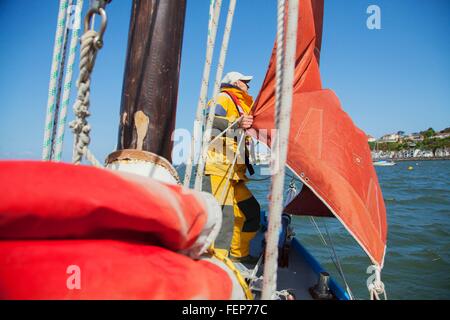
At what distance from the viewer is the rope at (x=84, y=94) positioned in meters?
0.93

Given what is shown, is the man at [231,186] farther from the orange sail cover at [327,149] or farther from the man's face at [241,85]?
the orange sail cover at [327,149]

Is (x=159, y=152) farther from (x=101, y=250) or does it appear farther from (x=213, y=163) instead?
(x=213, y=163)

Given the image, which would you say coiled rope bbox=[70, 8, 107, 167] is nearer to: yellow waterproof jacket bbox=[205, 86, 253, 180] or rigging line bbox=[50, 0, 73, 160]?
rigging line bbox=[50, 0, 73, 160]

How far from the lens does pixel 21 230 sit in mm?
613

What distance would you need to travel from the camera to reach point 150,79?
122cm

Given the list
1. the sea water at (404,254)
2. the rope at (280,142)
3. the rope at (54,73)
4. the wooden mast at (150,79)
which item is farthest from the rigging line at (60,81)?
the sea water at (404,254)

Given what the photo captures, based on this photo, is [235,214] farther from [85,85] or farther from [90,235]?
[90,235]

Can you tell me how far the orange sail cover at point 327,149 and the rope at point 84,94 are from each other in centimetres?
158

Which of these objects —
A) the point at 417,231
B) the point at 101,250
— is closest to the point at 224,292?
the point at 101,250

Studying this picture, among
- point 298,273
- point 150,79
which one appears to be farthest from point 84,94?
point 298,273

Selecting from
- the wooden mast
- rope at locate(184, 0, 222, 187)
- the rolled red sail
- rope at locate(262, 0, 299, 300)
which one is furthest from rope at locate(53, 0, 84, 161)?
rope at locate(262, 0, 299, 300)

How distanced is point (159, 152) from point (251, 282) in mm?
1448

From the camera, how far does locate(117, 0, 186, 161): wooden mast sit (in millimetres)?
1208

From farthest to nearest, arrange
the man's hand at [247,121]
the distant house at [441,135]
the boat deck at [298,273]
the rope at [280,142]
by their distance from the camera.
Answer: the distant house at [441,135] → the man's hand at [247,121] → the boat deck at [298,273] → the rope at [280,142]
